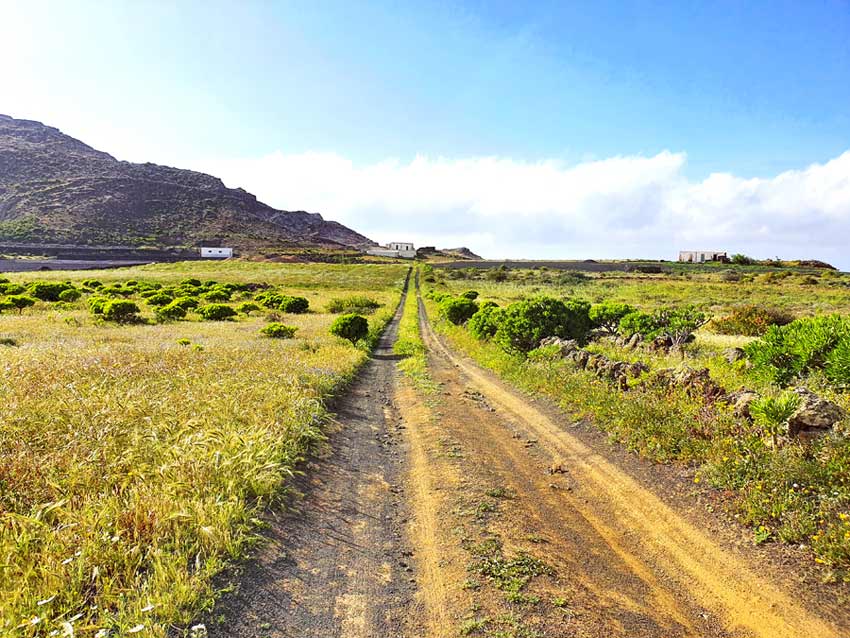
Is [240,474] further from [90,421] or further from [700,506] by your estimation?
[700,506]

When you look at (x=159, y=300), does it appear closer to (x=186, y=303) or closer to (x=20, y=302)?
(x=186, y=303)

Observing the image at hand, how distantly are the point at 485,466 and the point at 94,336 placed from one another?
771 inches

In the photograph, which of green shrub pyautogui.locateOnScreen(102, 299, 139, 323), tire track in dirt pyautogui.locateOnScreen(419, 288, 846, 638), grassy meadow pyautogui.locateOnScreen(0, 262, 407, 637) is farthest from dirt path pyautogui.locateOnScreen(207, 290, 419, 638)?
green shrub pyautogui.locateOnScreen(102, 299, 139, 323)

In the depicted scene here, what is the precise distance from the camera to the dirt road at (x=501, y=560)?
4062mm

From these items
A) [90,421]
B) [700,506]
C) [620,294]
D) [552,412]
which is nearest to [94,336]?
[90,421]

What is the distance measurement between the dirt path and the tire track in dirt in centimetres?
157

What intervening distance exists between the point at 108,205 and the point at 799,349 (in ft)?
532

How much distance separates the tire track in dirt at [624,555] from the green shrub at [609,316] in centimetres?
1559

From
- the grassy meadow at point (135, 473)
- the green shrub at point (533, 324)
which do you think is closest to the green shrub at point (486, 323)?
the green shrub at point (533, 324)

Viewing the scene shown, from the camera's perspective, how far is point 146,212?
142000mm

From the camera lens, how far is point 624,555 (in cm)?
533

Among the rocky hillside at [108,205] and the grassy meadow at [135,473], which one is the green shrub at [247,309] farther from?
the rocky hillside at [108,205]

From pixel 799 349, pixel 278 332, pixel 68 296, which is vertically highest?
pixel 799 349

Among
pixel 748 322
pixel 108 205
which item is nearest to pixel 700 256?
pixel 748 322
